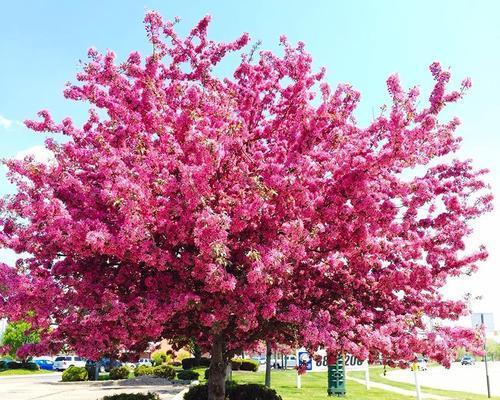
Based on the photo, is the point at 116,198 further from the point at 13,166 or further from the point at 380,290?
the point at 380,290

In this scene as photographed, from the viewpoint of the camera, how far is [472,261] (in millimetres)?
9195

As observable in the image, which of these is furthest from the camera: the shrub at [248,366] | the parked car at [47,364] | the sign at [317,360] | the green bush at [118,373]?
the parked car at [47,364]

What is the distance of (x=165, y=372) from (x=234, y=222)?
103 feet

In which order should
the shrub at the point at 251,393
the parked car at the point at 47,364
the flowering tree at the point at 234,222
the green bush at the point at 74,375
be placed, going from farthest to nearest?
the parked car at the point at 47,364, the green bush at the point at 74,375, the shrub at the point at 251,393, the flowering tree at the point at 234,222

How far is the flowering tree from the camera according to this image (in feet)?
23.5

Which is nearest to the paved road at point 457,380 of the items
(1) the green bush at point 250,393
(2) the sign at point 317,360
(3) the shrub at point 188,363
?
(2) the sign at point 317,360

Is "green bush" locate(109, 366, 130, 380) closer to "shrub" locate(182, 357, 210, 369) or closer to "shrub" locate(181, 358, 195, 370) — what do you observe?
"shrub" locate(182, 357, 210, 369)

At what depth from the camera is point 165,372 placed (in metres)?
35.9

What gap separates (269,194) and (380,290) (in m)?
2.97

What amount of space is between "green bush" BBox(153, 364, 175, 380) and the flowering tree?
27.5 metres

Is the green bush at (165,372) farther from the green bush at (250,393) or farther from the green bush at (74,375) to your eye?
the green bush at (250,393)

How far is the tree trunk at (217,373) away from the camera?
34.7ft

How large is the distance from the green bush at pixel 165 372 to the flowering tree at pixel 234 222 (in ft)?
90.1

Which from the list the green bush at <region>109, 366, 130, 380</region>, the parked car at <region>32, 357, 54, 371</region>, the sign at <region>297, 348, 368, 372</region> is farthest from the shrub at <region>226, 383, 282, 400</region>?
the parked car at <region>32, 357, 54, 371</region>
